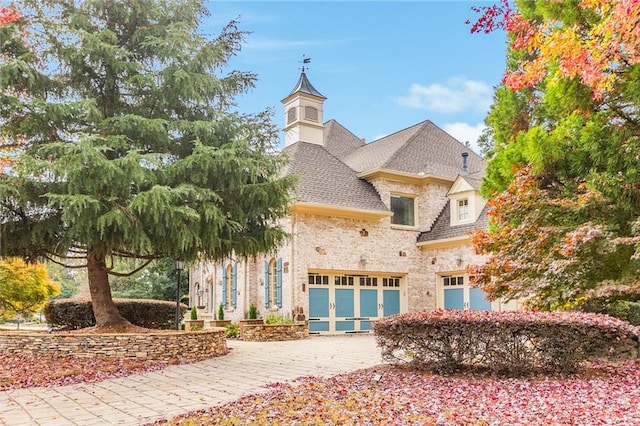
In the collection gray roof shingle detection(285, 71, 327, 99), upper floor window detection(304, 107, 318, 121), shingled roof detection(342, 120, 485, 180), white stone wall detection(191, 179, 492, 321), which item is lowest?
white stone wall detection(191, 179, 492, 321)

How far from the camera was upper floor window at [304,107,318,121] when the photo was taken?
21.6 meters

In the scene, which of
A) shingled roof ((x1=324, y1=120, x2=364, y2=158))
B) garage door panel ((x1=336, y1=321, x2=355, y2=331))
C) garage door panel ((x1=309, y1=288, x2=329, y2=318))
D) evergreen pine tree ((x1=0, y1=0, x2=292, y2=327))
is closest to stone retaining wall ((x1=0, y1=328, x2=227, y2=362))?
evergreen pine tree ((x1=0, y1=0, x2=292, y2=327))

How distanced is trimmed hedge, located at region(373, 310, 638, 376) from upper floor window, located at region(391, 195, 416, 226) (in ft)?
40.3

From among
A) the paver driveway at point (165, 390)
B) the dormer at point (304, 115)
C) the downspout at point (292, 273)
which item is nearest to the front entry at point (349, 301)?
the downspout at point (292, 273)

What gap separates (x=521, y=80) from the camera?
24.0 ft

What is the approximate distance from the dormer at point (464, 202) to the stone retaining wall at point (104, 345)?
11.7 meters

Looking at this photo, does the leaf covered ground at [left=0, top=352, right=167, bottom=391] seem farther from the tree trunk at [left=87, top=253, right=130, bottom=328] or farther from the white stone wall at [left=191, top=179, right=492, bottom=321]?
the white stone wall at [left=191, top=179, right=492, bottom=321]

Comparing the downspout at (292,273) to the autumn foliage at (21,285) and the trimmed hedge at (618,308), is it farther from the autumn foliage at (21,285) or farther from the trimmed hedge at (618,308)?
the autumn foliage at (21,285)

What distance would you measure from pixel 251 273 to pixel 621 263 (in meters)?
12.5

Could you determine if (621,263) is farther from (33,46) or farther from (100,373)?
(33,46)

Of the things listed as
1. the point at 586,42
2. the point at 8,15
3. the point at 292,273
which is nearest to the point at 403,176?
the point at 292,273

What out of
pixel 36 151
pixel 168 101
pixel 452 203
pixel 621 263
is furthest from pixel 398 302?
pixel 36 151

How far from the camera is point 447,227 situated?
1977 cm

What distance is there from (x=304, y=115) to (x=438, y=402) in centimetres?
1668
